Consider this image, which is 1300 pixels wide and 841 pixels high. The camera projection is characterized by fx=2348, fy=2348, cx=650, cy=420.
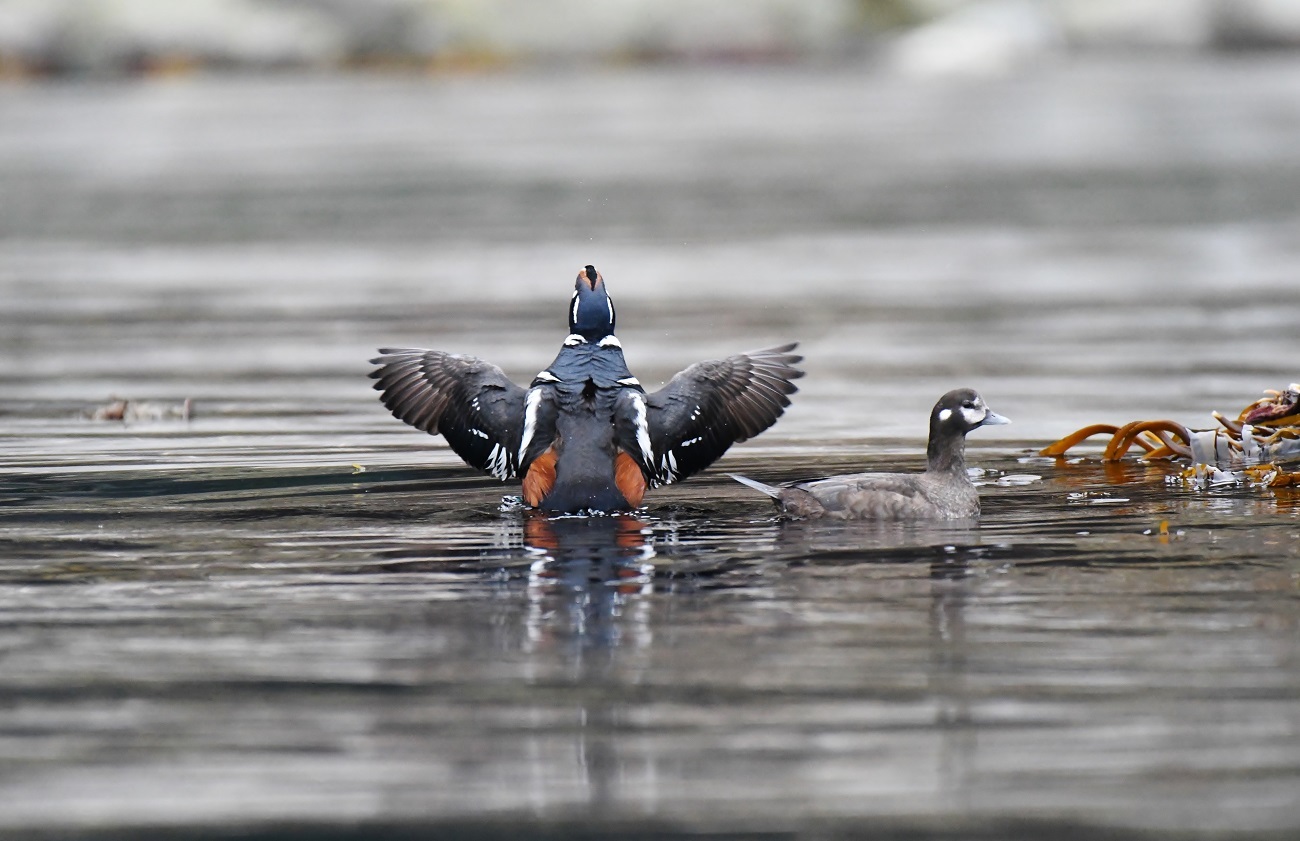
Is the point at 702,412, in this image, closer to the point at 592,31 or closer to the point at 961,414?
the point at 961,414

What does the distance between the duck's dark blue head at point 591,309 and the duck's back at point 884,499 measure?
1.16m

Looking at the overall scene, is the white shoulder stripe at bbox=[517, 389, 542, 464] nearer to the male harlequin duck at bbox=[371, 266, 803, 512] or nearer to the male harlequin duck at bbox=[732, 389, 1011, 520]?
the male harlequin duck at bbox=[371, 266, 803, 512]

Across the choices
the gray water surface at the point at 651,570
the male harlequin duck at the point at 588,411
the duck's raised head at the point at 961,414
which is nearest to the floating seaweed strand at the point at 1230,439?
the gray water surface at the point at 651,570

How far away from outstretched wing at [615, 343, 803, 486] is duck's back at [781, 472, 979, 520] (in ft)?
2.15

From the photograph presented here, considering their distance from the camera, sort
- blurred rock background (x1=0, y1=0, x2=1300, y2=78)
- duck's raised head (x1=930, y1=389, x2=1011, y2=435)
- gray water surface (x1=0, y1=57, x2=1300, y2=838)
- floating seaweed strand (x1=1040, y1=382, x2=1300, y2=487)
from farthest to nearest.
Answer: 1. blurred rock background (x1=0, y1=0, x2=1300, y2=78)
2. floating seaweed strand (x1=1040, y1=382, x2=1300, y2=487)
3. duck's raised head (x1=930, y1=389, x2=1011, y2=435)
4. gray water surface (x1=0, y1=57, x2=1300, y2=838)

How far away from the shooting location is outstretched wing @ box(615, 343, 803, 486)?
10922 millimetres

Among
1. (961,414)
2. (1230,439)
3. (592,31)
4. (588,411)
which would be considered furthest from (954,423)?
(592,31)

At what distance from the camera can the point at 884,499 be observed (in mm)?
10711

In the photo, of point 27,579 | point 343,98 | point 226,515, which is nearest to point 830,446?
point 226,515

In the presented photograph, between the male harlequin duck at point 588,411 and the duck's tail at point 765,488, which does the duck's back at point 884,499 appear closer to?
the duck's tail at point 765,488

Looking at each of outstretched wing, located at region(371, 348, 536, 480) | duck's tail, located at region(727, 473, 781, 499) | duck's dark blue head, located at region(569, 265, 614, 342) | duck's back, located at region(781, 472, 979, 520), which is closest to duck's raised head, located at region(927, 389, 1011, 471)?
duck's back, located at region(781, 472, 979, 520)

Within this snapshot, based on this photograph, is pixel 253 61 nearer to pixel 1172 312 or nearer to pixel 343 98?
pixel 343 98

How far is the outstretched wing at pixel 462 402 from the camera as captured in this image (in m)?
11.3

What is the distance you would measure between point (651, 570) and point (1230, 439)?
157 inches
